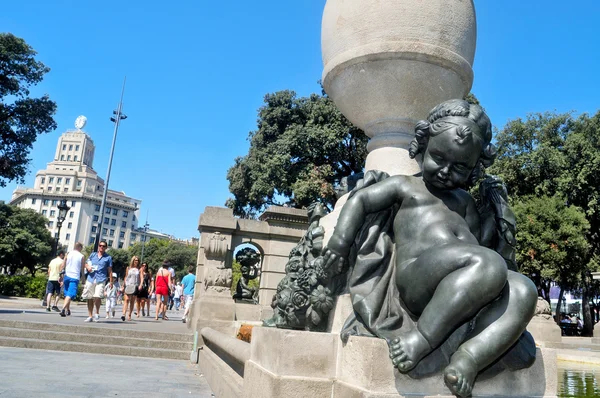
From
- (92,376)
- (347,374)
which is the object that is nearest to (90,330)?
(92,376)

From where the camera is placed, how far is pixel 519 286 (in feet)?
6.77

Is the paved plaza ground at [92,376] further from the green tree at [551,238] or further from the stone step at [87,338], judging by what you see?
the green tree at [551,238]

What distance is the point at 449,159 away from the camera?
230cm

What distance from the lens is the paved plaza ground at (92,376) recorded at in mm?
4586

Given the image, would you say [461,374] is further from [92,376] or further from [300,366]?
[92,376]

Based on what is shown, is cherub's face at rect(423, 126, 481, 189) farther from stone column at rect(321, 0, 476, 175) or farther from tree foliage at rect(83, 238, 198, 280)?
tree foliage at rect(83, 238, 198, 280)

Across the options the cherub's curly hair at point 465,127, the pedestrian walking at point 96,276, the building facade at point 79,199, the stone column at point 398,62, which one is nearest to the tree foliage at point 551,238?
the pedestrian walking at point 96,276

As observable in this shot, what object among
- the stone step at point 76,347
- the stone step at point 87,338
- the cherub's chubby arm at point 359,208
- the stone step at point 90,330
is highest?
the cherub's chubby arm at point 359,208

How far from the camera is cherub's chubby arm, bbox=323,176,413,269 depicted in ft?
8.09

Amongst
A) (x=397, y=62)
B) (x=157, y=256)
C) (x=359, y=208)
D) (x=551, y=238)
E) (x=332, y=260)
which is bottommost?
(x=332, y=260)

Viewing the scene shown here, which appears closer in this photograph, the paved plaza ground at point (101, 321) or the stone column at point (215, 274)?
the stone column at point (215, 274)

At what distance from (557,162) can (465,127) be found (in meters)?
25.6

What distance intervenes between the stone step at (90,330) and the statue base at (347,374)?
6.74m

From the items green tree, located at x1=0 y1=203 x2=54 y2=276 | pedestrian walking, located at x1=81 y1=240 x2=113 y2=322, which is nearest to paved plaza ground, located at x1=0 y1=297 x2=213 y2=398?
pedestrian walking, located at x1=81 y1=240 x2=113 y2=322
